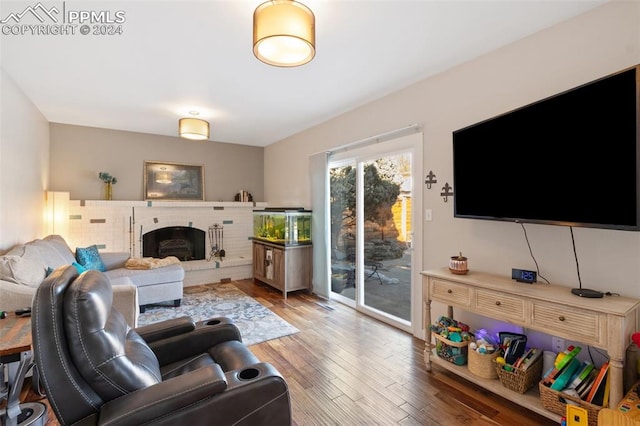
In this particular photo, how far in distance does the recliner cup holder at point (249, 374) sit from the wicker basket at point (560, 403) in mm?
1733

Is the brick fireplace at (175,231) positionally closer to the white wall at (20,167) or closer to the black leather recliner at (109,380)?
the white wall at (20,167)

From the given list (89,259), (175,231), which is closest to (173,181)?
(175,231)

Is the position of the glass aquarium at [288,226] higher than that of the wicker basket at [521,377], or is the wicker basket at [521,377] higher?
the glass aquarium at [288,226]

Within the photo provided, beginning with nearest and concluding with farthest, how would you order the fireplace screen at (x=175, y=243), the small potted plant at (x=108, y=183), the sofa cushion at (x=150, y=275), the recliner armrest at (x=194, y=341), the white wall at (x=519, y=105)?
the recliner armrest at (x=194, y=341) → the white wall at (x=519, y=105) → the sofa cushion at (x=150, y=275) → the small potted plant at (x=108, y=183) → the fireplace screen at (x=175, y=243)

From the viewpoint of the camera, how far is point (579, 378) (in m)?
1.82

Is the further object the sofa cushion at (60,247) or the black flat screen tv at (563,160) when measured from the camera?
the sofa cushion at (60,247)

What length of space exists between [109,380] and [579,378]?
244cm

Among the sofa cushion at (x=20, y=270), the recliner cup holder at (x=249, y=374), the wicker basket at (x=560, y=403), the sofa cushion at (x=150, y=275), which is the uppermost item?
the sofa cushion at (x=20, y=270)

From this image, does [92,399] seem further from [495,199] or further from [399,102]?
[399,102]

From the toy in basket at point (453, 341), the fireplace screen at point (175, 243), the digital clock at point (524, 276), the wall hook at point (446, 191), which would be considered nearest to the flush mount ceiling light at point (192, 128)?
the fireplace screen at point (175, 243)

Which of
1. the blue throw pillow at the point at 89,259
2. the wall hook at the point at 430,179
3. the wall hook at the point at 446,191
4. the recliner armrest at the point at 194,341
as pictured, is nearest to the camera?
the recliner armrest at the point at 194,341

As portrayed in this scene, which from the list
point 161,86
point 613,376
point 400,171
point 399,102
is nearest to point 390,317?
point 400,171

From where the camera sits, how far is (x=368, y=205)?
3.94m

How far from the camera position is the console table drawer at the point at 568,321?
165cm
